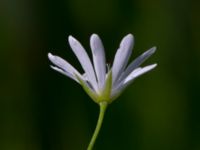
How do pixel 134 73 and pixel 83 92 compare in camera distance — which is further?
pixel 83 92

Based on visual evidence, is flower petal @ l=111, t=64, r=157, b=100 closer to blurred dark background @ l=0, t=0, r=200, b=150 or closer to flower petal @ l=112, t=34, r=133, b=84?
flower petal @ l=112, t=34, r=133, b=84

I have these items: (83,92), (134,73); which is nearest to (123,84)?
(134,73)

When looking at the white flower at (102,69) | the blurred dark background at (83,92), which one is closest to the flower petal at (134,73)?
the white flower at (102,69)

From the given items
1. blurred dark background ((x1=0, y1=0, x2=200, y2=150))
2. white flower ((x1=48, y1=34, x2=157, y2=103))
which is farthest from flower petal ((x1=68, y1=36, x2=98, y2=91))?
blurred dark background ((x1=0, y1=0, x2=200, y2=150))

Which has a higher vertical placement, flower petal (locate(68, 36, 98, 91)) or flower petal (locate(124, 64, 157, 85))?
flower petal (locate(68, 36, 98, 91))

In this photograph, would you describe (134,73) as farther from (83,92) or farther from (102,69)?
(83,92)
